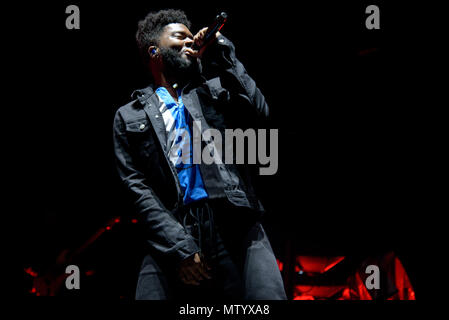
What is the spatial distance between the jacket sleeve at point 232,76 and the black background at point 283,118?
1.04 meters

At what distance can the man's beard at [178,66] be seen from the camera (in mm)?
1908

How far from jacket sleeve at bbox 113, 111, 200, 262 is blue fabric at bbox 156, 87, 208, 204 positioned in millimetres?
133

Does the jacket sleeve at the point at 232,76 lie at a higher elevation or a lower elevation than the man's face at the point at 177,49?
lower

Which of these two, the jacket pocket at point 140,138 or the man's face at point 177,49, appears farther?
the man's face at point 177,49

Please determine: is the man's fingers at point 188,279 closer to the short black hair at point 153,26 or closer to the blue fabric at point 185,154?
the blue fabric at point 185,154

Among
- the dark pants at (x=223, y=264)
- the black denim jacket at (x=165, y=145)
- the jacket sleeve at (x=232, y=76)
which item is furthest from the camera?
the jacket sleeve at (x=232, y=76)

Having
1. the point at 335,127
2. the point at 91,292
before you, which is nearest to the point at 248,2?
the point at 335,127

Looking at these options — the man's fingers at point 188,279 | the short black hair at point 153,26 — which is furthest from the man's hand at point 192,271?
the short black hair at point 153,26

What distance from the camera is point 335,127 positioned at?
3105mm

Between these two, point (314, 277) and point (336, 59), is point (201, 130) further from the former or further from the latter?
point (314, 277)

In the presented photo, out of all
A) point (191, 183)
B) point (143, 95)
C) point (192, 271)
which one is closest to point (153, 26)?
point (143, 95)

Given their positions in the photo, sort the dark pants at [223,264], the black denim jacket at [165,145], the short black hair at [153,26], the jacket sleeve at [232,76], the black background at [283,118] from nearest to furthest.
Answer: the dark pants at [223,264] → the black denim jacket at [165,145] → the jacket sleeve at [232,76] → the short black hair at [153,26] → the black background at [283,118]

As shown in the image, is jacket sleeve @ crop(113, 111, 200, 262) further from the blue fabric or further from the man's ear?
the man's ear

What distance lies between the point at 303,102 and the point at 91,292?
8.88ft
